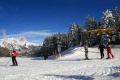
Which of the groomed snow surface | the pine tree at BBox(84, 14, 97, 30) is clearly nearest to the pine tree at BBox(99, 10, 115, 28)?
the pine tree at BBox(84, 14, 97, 30)

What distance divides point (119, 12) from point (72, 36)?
2457cm

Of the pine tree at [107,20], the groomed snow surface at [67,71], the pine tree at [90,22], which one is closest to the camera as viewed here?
the groomed snow surface at [67,71]

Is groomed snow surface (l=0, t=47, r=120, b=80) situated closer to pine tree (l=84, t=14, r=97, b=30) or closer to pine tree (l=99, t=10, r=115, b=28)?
pine tree (l=99, t=10, r=115, b=28)

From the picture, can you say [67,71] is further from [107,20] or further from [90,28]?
[90,28]

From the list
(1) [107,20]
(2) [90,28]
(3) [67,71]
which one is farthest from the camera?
(2) [90,28]

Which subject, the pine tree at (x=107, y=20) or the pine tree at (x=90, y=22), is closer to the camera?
the pine tree at (x=107, y=20)

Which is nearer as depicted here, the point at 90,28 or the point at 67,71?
the point at 67,71

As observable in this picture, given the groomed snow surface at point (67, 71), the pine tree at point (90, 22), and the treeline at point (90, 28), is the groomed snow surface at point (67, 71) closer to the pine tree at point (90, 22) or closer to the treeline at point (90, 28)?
the treeline at point (90, 28)

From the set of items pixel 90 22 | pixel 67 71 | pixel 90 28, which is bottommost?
pixel 67 71

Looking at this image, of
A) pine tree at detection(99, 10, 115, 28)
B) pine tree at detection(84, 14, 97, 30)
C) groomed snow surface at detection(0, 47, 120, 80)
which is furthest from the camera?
pine tree at detection(84, 14, 97, 30)

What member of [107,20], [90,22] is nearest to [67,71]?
[107,20]

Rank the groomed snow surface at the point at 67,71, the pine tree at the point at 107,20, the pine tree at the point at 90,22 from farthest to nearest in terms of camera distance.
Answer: the pine tree at the point at 90,22 → the pine tree at the point at 107,20 → the groomed snow surface at the point at 67,71

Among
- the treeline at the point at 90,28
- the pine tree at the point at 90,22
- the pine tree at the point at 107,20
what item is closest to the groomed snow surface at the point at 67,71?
the treeline at the point at 90,28

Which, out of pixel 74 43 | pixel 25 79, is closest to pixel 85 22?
pixel 74 43
